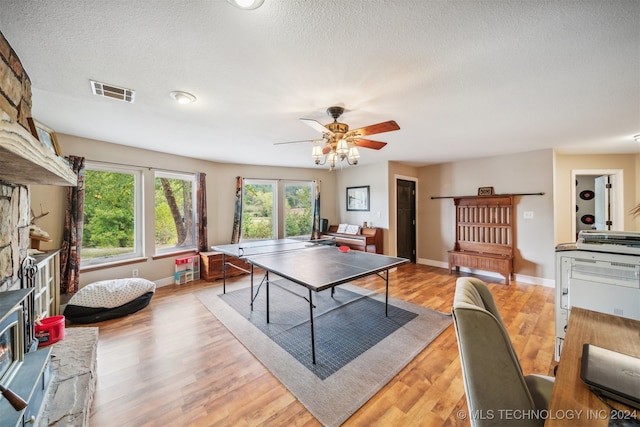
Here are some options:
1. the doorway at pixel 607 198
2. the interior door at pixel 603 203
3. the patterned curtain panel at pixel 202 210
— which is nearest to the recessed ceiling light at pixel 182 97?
the patterned curtain panel at pixel 202 210

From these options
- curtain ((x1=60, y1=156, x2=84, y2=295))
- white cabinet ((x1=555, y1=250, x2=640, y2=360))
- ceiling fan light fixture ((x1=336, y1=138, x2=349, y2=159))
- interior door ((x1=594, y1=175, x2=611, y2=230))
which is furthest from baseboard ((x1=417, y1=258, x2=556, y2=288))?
curtain ((x1=60, y1=156, x2=84, y2=295))

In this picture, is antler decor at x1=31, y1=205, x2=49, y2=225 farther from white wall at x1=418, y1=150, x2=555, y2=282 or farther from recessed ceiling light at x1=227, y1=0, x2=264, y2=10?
white wall at x1=418, y1=150, x2=555, y2=282

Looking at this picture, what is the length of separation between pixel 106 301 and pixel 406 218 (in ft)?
18.2

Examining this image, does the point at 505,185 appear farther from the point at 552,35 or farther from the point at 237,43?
the point at 237,43

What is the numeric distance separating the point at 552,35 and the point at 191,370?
342cm

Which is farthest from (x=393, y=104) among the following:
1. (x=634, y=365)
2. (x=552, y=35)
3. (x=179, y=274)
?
(x=179, y=274)

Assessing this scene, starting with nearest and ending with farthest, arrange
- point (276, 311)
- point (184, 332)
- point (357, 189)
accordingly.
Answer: point (184, 332) < point (276, 311) < point (357, 189)

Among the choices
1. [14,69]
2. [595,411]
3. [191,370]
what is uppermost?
[14,69]

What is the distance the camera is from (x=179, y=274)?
13.7ft

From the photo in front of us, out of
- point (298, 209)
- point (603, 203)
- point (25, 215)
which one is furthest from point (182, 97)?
point (603, 203)

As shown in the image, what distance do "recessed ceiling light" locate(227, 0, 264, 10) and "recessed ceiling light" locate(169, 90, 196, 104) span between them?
45.0 inches

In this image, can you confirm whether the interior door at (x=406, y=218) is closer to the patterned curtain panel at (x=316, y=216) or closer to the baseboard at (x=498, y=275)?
the baseboard at (x=498, y=275)

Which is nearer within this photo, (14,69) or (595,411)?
(595,411)

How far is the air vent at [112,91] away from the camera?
1.88 meters
